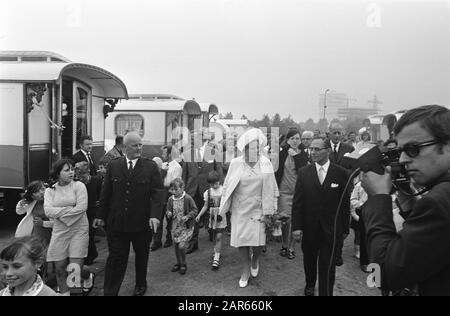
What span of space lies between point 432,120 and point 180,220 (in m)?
3.60

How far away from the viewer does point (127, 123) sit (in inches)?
436

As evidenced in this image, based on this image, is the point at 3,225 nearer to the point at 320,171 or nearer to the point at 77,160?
the point at 77,160

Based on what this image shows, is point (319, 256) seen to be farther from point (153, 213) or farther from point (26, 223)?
point (26, 223)

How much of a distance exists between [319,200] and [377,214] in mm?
2096

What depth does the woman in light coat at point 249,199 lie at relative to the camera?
3910 millimetres

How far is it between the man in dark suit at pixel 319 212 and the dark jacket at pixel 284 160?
137cm

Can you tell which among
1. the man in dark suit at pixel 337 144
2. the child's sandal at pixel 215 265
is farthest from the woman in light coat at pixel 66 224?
the man in dark suit at pixel 337 144

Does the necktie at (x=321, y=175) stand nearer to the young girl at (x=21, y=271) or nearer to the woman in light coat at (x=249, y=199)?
the woman in light coat at (x=249, y=199)

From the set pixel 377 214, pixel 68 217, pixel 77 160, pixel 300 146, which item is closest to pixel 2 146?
pixel 77 160

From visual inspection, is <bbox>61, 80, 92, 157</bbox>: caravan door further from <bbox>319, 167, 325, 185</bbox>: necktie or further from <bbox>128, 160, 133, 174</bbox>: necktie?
<bbox>319, 167, 325, 185</bbox>: necktie

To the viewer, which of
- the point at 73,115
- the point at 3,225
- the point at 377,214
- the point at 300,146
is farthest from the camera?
the point at 73,115

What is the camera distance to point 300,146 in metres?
5.00

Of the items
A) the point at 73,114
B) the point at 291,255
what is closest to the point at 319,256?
the point at 291,255

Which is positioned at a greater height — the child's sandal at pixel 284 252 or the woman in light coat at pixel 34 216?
the woman in light coat at pixel 34 216
